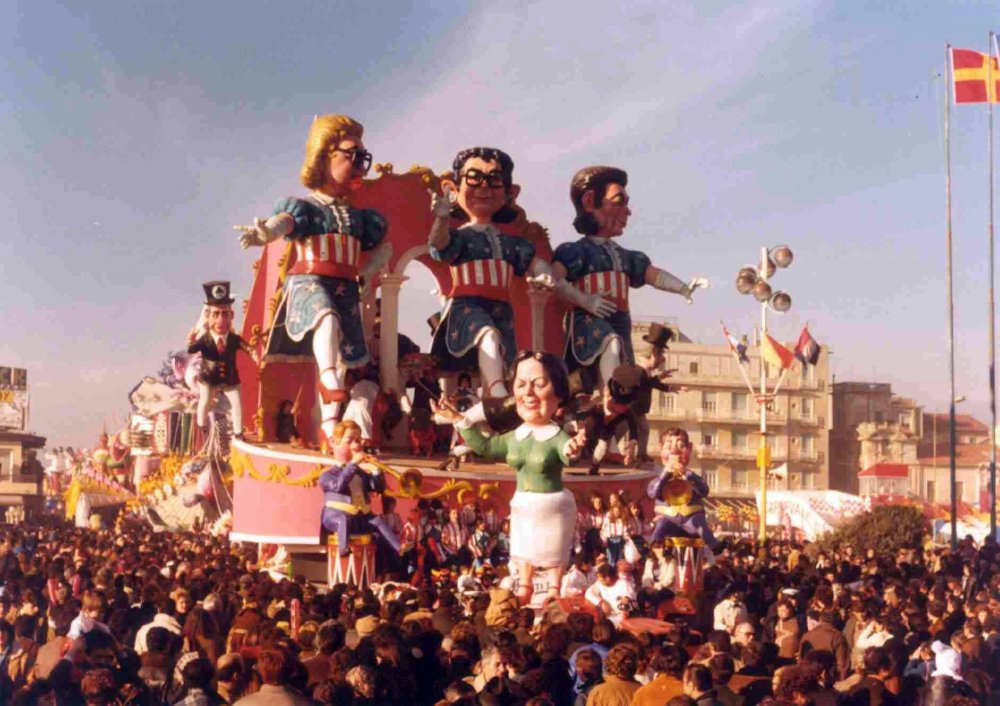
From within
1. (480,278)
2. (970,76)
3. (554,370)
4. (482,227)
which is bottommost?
(554,370)

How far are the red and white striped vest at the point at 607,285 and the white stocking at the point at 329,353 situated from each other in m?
4.63

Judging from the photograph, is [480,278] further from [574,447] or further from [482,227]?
[574,447]

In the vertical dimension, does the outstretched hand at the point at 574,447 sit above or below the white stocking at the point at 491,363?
below

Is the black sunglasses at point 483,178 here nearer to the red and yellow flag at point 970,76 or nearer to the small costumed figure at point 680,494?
the small costumed figure at point 680,494

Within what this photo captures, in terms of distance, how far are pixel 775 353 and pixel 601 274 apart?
6934 millimetres

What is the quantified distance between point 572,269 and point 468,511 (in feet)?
17.4

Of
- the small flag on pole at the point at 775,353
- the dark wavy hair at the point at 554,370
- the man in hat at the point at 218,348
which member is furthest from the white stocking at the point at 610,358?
the dark wavy hair at the point at 554,370

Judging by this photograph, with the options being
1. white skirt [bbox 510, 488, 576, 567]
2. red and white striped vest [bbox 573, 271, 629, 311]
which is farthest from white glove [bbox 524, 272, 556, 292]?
white skirt [bbox 510, 488, 576, 567]

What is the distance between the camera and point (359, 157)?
16781mm

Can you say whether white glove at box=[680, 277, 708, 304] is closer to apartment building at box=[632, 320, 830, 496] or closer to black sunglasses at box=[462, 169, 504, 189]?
black sunglasses at box=[462, 169, 504, 189]

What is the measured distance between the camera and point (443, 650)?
23.5 ft

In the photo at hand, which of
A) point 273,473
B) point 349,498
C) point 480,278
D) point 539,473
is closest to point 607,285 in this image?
point 480,278

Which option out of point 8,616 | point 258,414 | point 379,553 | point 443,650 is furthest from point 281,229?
point 443,650

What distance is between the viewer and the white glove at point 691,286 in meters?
19.4
